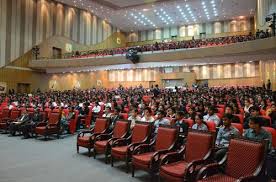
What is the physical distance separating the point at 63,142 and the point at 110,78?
2305cm

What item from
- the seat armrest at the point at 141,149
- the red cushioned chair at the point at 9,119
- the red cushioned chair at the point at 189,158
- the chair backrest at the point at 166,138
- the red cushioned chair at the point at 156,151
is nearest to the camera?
the red cushioned chair at the point at 189,158

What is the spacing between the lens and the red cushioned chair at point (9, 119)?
33.1ft

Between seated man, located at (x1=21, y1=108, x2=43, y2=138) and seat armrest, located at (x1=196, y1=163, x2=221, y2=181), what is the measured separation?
6.94m

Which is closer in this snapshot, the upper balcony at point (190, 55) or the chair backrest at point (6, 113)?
the chair backrest at point (6, 113)

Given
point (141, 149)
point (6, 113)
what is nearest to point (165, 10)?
point (6, 113)

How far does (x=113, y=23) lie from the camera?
3266 cm

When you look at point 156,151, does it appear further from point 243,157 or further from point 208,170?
point 243,157

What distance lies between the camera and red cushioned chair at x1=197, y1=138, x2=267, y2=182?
9.87 feet

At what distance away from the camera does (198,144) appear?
3.87 m

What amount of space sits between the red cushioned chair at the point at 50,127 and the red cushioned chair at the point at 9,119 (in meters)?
1.94

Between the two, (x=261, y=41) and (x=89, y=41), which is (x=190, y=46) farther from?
(x=89, y=41)

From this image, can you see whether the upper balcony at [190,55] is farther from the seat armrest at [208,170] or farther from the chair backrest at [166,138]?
the seat armrest at [208,170]

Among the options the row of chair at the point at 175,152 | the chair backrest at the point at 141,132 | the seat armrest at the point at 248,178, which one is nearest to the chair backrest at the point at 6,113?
the row of chair at the point at 175,152

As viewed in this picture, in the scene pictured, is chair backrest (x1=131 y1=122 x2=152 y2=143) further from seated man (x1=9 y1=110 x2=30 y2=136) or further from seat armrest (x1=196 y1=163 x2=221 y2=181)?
seated man (x1=9 y1=110 x2=30 y2=136)
